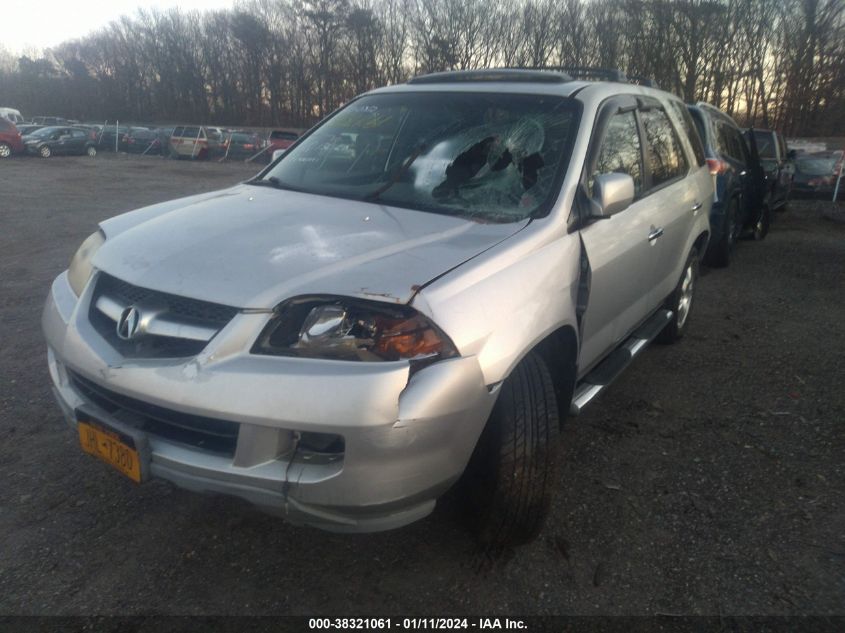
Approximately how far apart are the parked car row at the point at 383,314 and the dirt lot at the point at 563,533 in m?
0.31

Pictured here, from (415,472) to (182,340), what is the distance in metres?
0.85

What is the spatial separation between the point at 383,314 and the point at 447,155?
1.37m

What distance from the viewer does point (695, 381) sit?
14.6 ft

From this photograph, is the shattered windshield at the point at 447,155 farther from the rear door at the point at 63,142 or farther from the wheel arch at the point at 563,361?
the rear door at the point at 63,142

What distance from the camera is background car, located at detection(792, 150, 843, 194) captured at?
15.7 m

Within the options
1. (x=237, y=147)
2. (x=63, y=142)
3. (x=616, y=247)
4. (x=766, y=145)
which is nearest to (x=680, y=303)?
(x=616, y=247)

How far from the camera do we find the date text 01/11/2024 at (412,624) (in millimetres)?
2238

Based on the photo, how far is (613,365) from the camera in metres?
3.46

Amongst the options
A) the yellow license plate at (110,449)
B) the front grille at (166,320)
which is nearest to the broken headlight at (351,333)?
the front grille at (166,320)

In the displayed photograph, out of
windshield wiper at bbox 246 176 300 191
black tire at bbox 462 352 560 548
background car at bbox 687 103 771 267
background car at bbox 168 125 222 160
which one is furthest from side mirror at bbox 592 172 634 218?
background car at bbox 168 125 222 160

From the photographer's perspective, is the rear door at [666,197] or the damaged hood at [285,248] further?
the rear door at [666,197]

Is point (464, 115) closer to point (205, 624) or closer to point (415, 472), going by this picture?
point (415, 472)

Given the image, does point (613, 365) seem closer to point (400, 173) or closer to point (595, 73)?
point (400, 173)

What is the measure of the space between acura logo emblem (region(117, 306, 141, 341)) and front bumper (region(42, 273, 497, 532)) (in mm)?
120
